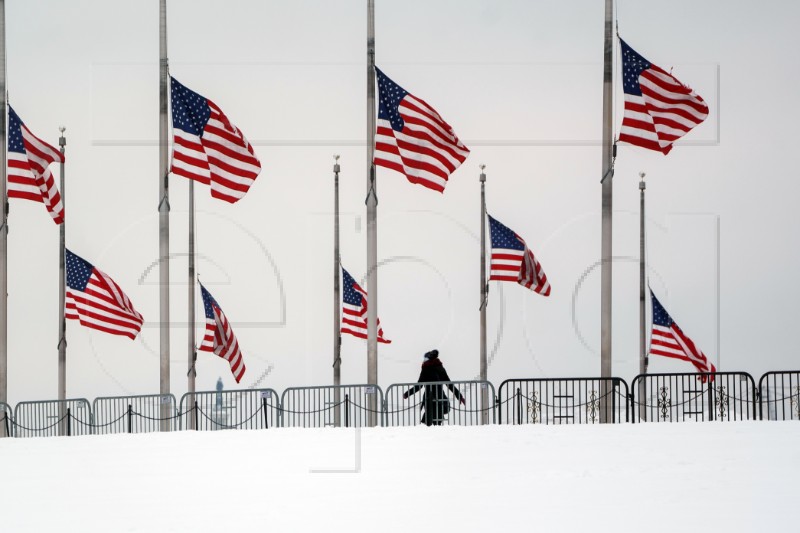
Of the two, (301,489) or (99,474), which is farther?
(99,474)

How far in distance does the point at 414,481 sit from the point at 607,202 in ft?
40.1

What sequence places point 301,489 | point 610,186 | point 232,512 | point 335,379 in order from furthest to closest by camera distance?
1. point 335,379
2. point 610,186
3. point 301,489
4. point 232,512

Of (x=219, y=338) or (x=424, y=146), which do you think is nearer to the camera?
(x=424, y=146)

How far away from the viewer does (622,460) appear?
16.5 metres

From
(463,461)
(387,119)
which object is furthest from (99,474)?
(387,119)

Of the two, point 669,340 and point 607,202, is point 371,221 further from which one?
point 669,340

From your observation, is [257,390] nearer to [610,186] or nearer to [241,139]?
[241,139]

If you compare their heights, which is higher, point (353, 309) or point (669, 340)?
point (353, 309)

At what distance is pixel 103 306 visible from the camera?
27.6 metres

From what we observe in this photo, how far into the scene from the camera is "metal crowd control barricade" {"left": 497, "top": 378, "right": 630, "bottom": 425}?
24.9 m

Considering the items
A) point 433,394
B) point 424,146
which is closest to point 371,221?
point 424,146

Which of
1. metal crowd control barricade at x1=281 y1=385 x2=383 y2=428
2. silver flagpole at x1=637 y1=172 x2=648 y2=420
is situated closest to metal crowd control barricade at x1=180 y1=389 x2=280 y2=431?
metal crowd control barricade at x1=281 y1=385 x2=383 y2=428

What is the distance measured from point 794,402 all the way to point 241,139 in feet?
44.3

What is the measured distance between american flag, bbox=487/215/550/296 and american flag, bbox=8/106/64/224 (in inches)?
390
